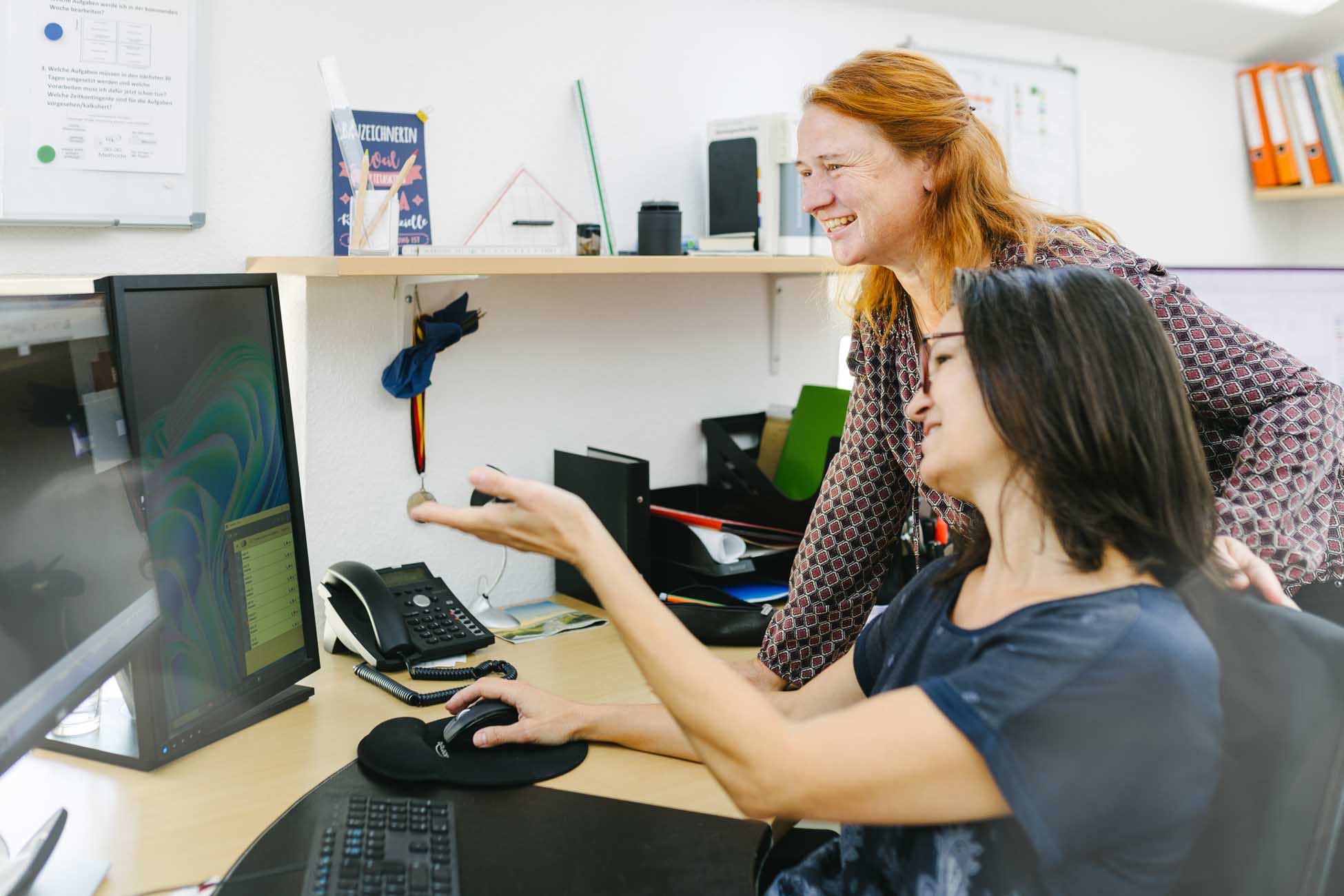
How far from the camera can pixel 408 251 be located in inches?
64.7

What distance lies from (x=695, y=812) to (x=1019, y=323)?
60cm

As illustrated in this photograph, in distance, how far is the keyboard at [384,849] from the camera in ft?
3.15

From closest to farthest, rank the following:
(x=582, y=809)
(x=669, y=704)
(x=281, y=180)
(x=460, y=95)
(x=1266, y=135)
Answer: (x=669, y=704) < (x=582, y=809) < (x=281, y=180) < (x=460, y=95) < (x=1266, y=135)

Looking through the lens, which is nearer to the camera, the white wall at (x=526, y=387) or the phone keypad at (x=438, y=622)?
the phone keypad at (x=438, y=622)

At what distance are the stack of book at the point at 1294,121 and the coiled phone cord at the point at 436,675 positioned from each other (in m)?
2.48

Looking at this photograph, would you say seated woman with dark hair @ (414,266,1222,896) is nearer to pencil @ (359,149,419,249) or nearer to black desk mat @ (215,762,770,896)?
black desk mat @ (215,762,770,896)

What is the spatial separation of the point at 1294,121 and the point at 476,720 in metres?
2.70

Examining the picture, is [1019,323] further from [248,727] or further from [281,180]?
[281,180]

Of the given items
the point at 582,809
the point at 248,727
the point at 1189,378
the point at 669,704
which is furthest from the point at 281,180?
the point at 1189,378

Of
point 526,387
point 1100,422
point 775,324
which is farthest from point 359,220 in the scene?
point 1100,422

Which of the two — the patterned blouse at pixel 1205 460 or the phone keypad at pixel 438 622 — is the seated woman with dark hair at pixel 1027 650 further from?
the phone keypad at pixel 438 622

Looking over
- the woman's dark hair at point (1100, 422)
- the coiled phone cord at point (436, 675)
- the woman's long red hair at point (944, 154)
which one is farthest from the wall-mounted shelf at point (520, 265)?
the woman's dark hair at point (1100, 422)

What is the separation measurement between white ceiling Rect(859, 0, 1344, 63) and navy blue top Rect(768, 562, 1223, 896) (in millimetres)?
1843

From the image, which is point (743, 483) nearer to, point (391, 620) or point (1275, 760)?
point (391, 620)
